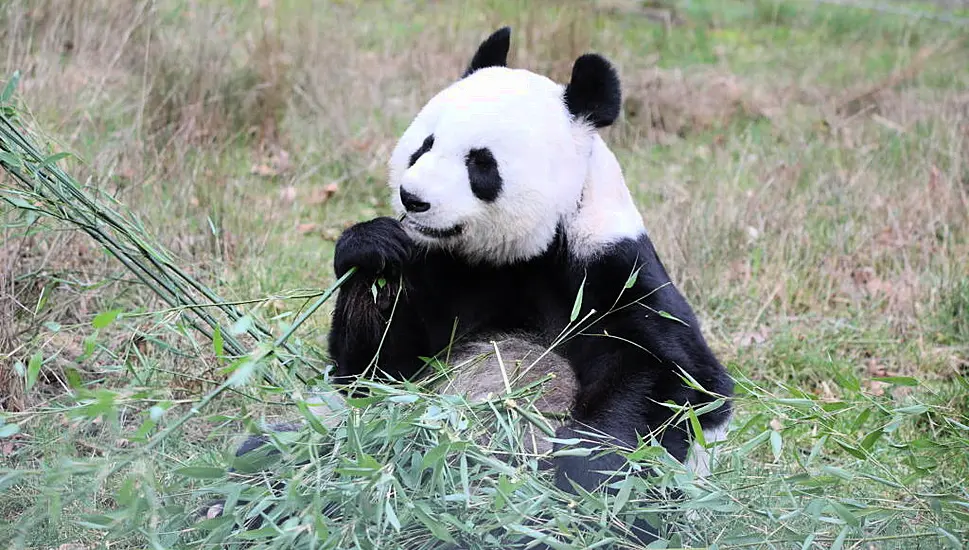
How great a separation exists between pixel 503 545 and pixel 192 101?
442 centimetres

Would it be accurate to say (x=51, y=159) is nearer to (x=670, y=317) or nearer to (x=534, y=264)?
(x=534, y=264)

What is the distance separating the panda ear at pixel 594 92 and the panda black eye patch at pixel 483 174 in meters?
0.40

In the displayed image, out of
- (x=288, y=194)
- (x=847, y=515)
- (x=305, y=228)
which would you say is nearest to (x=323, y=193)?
(x=288, y=194)

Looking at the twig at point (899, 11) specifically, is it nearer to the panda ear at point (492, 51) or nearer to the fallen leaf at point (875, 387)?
the fallen leaf at point (875, 387)

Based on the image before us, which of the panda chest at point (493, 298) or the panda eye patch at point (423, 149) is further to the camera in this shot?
the panda chest at point (493, 298)

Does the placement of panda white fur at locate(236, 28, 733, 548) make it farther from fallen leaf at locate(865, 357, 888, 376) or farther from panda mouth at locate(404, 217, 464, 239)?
fallen leaf at locate(865, 357, 888, 376)

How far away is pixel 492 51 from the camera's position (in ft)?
11.6

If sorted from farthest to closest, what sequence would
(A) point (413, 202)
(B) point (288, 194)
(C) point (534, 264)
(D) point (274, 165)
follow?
(D) point (274, 165), (B) point (288, 194), (C) point (534, 264), (A) point (413, 202)

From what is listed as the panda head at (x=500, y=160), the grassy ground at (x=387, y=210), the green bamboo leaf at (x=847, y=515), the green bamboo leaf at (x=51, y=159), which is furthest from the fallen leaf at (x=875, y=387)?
the green bamboo leaf at (x=51, y=159)

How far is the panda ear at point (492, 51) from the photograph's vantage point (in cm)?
351

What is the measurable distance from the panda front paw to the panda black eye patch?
284 mm

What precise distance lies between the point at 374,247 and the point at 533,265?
0.54m

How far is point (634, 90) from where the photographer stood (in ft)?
25.6

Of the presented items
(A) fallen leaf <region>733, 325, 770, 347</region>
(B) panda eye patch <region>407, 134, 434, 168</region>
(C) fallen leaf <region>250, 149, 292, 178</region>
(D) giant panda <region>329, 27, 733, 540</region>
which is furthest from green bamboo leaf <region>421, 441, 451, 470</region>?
(C) fallen leaf <region>250, 149, 292, 178</region>
